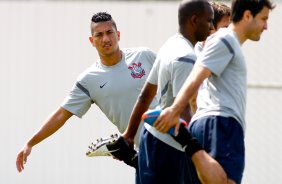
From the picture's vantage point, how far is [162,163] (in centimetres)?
532

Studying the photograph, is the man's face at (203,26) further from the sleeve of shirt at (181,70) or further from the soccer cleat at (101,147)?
the soccer cleat at (101,147)

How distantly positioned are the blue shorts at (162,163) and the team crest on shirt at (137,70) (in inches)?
51.8

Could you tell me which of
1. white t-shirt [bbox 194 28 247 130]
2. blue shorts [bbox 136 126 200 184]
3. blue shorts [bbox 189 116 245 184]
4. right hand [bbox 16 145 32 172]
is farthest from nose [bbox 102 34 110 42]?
blue shorts [bbox 189 116 245 184]

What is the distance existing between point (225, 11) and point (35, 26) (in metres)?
3.68

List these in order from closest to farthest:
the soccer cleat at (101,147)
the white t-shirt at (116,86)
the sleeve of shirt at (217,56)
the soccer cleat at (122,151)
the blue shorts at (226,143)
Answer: the sleeve of shirt at (217,56)
the blue shorts at (226,143)
the soccer cleat at (122,151)
the soccer cleat at (101,147)
the white t-shirt at (116,86)

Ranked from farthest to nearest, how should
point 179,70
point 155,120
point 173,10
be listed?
point 173,10 < point 179,70 < point 155,120

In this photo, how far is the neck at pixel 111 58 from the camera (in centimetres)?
670

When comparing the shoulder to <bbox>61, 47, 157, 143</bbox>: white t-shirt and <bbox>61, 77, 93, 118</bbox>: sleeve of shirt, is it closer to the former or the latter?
<bbox>61, 47, 157, 143</bbox>: white t-shirt

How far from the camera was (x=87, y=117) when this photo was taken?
9.46 m

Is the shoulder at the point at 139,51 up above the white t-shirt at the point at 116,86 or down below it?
above

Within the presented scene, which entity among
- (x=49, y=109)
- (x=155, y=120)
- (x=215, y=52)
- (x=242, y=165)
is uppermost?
(x=215, y=52)

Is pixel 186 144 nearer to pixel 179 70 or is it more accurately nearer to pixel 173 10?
pixel 179 70

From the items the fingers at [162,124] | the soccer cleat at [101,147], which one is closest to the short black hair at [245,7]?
the fingers at [162,124]

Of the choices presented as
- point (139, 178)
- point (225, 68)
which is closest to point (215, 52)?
point (225, 68)
